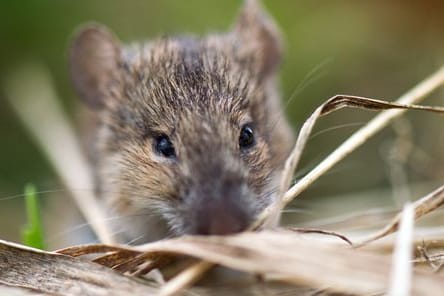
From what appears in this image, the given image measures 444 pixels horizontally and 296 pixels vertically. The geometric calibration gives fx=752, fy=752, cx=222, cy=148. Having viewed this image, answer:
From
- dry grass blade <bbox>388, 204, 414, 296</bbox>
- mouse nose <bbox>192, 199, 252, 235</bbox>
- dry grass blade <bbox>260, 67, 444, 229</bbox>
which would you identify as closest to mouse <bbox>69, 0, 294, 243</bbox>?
mouse nose <bbox>192, 199, 252, 235</bbox>

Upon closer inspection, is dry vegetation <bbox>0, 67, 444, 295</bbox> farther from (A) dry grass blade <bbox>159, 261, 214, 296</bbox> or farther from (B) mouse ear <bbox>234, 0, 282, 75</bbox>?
(B) mouse ear <bbox>234, 0, 282, 75</bbox>

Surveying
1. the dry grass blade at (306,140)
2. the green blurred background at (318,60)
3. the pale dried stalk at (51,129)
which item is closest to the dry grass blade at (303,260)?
the dry grass blade at (306,140)

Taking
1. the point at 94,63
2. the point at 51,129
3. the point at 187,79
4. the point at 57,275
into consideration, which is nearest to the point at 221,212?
the point at 57,275

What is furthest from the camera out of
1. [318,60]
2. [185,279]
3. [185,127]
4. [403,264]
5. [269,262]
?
[318,60]

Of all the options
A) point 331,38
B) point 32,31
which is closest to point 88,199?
point 32,31

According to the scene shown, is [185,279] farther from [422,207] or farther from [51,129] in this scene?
[51,129]

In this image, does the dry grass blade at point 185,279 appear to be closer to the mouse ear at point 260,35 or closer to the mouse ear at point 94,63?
the mouse ear at point 94,63

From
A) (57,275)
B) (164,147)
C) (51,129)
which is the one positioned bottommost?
(57,275)
